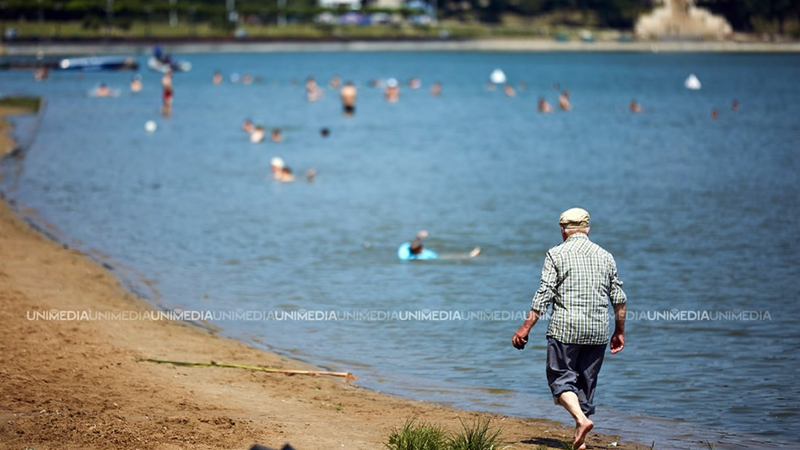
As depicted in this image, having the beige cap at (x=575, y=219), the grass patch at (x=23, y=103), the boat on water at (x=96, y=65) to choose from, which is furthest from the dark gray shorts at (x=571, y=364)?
the boat on water at (x=96, y=65)

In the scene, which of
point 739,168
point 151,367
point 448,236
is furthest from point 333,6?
point 151,367

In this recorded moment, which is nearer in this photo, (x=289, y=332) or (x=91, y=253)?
(x=289, y=332)

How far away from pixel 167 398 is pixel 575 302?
3.90 meters

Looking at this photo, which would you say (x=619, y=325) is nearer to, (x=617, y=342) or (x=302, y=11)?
(x=617, y=342)

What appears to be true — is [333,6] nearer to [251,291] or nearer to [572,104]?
[572,104]

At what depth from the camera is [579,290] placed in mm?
8438

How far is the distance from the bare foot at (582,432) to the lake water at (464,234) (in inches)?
72.5

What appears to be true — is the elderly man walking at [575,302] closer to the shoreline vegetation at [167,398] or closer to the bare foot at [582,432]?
the bare foot at [582,432]

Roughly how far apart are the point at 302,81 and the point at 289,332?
83160mm

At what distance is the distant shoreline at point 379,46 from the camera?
124175mm

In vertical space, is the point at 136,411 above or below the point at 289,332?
above

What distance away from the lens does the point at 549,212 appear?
2653 cm

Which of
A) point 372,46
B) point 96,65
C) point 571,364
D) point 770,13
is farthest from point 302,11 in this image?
point 571,364

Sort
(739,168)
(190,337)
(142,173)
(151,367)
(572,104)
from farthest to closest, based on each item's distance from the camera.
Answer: (572,104) → (739,168) → (142,173) → (190,337) → (151,367)
